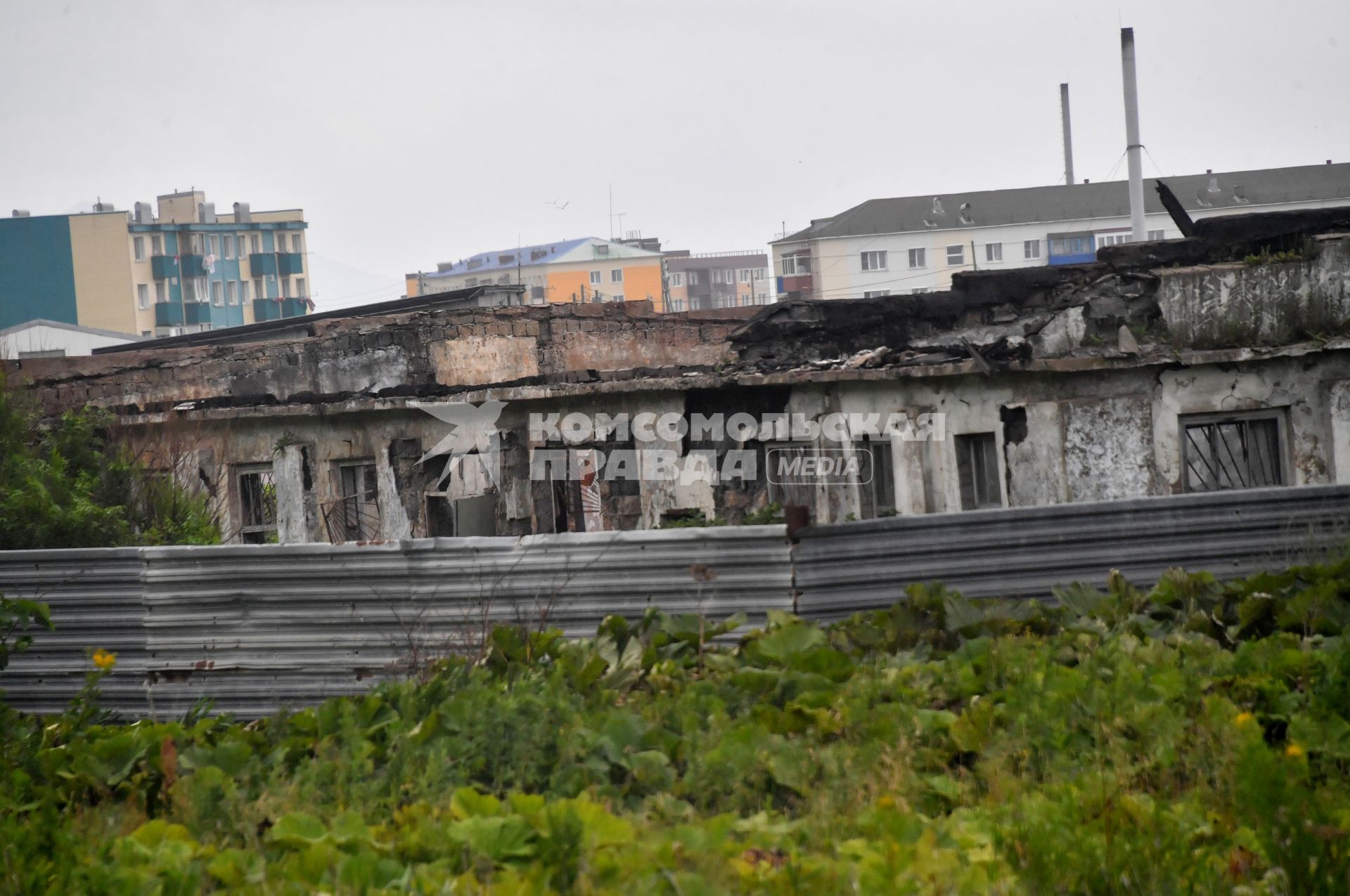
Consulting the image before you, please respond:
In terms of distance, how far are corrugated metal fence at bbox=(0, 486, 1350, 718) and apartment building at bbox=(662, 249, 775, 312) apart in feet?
278

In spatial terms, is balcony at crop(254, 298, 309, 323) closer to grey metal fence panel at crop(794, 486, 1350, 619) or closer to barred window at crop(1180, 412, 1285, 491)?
barred window at crop(1180, 412, 1285, 491)

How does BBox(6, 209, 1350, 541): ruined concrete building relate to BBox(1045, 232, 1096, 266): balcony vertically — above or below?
below

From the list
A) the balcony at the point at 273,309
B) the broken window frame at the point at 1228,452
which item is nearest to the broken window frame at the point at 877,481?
the broken window frame at the point at 1228,452

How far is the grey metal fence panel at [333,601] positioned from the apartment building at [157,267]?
44.6 m

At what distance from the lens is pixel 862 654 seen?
20.5 feet

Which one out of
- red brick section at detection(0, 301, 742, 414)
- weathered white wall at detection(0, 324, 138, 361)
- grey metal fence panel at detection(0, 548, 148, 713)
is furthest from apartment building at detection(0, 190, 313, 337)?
grey metal fence panel at detection(0, 548, 148, 713)

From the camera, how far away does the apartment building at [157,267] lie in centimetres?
5697

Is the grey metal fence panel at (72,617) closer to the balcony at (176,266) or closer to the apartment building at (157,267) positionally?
the apartment building at (157,267)

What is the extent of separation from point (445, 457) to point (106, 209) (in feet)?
187

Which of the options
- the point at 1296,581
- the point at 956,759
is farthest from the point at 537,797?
the point at 1296,581

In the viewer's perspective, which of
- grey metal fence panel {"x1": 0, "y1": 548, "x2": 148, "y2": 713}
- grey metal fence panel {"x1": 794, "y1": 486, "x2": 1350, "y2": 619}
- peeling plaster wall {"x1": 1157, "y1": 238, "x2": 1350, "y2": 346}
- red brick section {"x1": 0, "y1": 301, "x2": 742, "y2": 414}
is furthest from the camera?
red brick section {"x1": 0, "y1": 301, "x2": 742, "y2": 414}

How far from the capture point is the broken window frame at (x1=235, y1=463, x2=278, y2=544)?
17141 mm

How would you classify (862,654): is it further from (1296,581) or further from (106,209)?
(106,209)

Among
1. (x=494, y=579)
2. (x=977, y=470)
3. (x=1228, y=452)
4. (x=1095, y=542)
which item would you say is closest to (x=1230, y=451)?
(x=1228, y=452)
